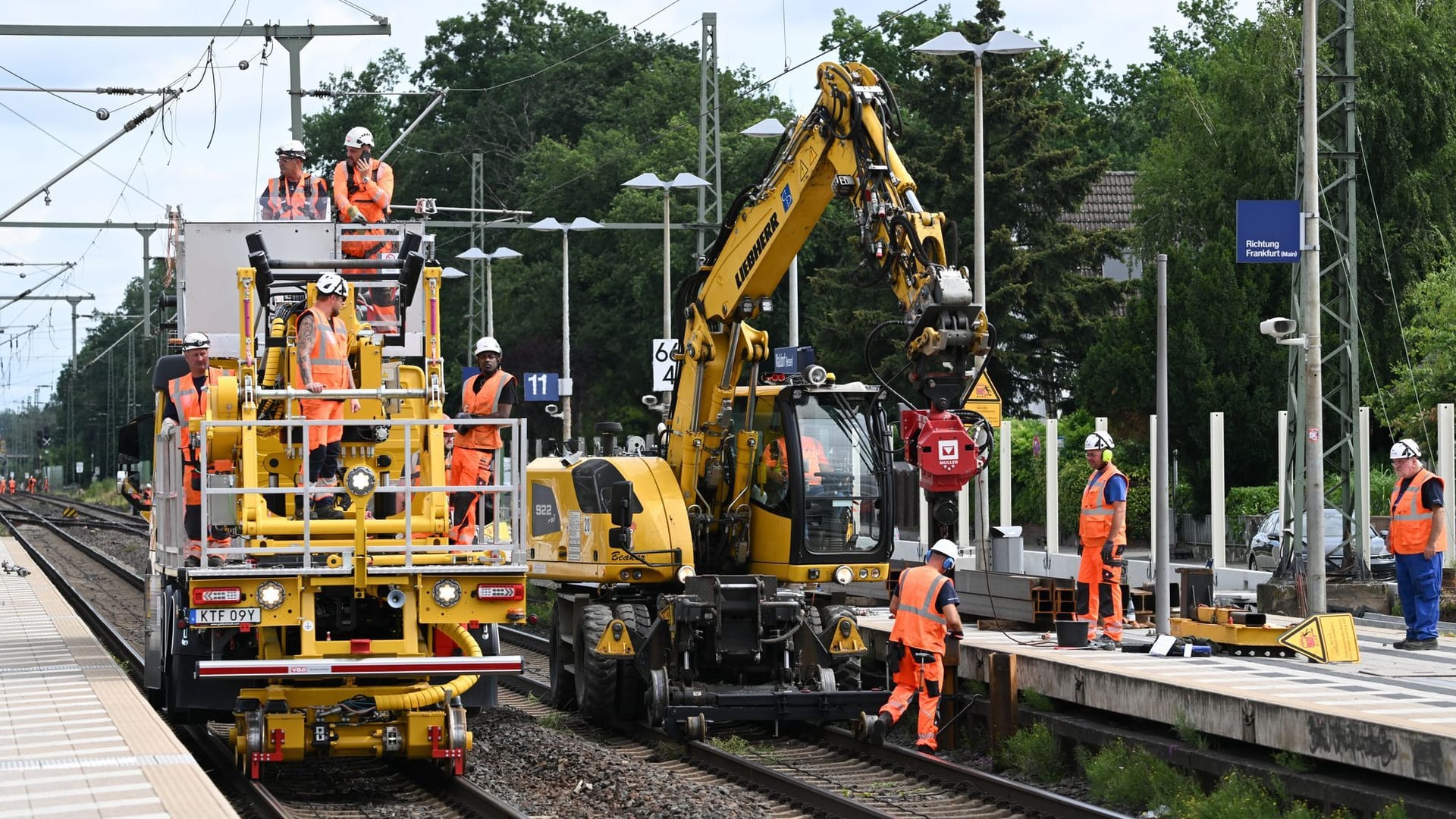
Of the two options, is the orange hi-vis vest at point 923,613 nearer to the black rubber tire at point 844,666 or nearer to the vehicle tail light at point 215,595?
the black rubber tire at point 844,666

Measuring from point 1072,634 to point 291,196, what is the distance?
7.24m

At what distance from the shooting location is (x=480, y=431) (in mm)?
15188

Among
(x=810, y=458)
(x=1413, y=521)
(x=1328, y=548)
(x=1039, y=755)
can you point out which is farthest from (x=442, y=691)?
(x=1328, y=548)

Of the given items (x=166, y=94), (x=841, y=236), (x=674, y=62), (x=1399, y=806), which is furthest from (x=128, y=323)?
(x=1399, y=806)

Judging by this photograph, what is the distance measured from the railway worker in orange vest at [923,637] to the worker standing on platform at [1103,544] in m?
2.26

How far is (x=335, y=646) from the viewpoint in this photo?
11.7m

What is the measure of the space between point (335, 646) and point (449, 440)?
2273 mm

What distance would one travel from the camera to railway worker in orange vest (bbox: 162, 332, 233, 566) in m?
12.4

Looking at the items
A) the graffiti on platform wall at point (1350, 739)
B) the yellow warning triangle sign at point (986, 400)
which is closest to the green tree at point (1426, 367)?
the yellow warning triangle sign at point (986, 400)

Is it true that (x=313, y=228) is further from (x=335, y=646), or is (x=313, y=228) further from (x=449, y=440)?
(x=335, y=646)

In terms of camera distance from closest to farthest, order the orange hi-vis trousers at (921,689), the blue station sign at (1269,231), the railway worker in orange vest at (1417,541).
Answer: the orange hi-vis trousers at (921,689), the railway worker in orange vest at (1417,541), the blue station sign at (1269,231)

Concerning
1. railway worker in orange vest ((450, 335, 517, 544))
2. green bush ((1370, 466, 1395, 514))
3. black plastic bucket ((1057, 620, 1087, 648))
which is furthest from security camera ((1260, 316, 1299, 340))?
green bush ((1370, 466, 1395, 514))

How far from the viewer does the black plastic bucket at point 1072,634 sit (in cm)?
1539

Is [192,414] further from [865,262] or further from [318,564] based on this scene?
[865,262]
